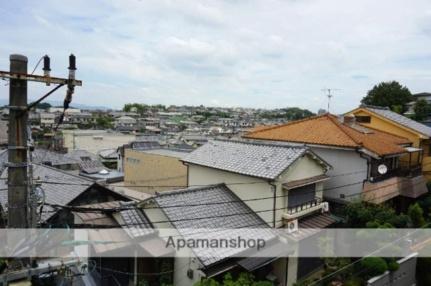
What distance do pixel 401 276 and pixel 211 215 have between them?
9.87 meters

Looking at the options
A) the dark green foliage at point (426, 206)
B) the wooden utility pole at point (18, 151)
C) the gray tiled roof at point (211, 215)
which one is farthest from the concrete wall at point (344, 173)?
the wooden utility pole at point (18, 151)

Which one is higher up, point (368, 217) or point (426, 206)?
point (368, 217)

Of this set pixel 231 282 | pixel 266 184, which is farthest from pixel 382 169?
pixel 231 282

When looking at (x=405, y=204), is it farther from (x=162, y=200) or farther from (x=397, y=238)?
(x=162, y=200)

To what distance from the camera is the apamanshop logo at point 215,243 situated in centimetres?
1268

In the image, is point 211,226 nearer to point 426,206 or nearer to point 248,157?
point 248,157

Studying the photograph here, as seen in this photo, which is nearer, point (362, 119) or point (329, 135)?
point (329, 135)

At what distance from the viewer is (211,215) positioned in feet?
47.4

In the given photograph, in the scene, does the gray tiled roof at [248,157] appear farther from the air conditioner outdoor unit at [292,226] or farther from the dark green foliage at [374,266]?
the dark green foliage at [374,266]

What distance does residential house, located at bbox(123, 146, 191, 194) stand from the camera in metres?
28.4

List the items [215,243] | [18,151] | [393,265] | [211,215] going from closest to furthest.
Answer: [18,151]
[215,243]
[211,215]
[393,265]

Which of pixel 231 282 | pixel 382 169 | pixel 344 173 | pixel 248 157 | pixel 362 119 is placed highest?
pixel 362 119

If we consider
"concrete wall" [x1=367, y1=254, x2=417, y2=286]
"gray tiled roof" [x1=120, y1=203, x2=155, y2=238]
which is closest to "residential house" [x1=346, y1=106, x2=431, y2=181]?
"concrete wall" [x1=367, y1=254, x2=417, y2=286]

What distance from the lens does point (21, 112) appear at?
724 cm
